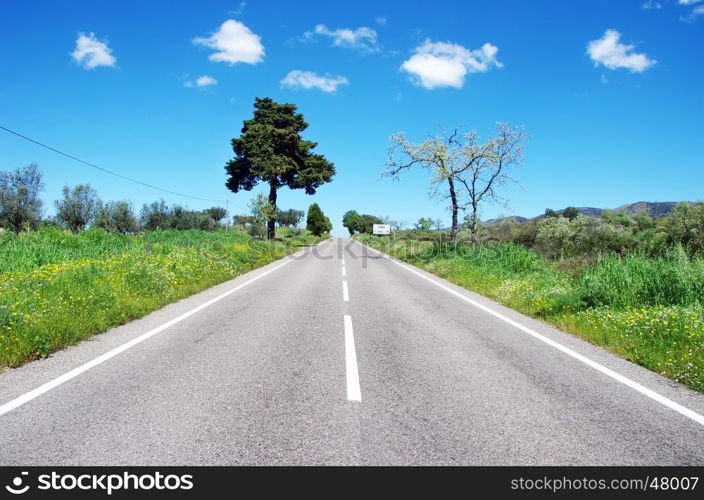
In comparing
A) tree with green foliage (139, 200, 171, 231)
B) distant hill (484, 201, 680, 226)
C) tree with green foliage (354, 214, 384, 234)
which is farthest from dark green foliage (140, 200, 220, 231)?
tree with green foliage (354, 214, 384, 234)

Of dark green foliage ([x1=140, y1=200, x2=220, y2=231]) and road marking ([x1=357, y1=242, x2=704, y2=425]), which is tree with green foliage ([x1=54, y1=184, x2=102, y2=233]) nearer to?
dark green foliage ([x1=140, y1=200, x2=220, y2=231])

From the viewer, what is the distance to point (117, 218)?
4506 cm

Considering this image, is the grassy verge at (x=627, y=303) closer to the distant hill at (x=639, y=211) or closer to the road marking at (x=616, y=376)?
the road marking at (x=616, y=376)

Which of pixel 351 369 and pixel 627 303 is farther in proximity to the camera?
pixel 627 303

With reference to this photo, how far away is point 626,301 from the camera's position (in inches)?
340

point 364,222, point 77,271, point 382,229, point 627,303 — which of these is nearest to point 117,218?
point 77,271

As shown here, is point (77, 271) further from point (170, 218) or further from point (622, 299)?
point (170, 218)

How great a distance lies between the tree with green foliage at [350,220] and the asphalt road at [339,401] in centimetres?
15718

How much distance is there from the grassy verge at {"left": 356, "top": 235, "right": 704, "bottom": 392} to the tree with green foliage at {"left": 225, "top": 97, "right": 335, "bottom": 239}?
3365cm

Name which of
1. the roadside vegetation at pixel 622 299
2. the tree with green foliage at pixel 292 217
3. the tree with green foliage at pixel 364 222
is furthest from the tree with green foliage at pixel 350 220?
the roadside vegetation at pixel 622 299

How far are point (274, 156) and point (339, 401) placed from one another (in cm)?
4254

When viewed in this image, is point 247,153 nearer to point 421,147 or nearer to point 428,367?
point 421,147
